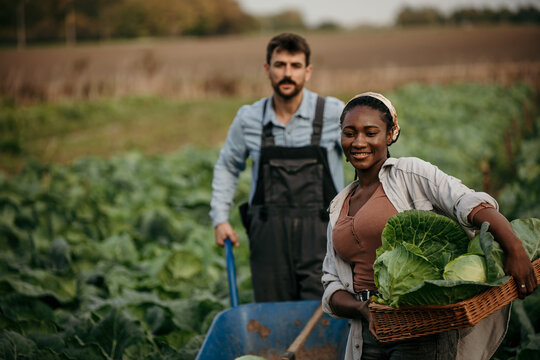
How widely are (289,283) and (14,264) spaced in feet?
9.01

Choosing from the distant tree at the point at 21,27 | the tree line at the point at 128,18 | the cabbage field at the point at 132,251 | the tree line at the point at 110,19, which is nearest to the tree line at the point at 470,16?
the tree line at the point at 128,18

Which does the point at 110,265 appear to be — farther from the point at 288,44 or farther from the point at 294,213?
the point at 288,44

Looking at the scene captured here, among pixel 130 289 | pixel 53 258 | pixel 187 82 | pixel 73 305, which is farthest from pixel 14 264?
pixel 187 82

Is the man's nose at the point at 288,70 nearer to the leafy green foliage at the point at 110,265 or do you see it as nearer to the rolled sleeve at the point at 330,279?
the rolled sleeve at the point at 330,279

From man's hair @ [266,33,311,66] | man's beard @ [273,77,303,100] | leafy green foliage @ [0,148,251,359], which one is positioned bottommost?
leafy green foliage @ [0,148,251,359]

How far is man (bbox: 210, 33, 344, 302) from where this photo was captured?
367 cm

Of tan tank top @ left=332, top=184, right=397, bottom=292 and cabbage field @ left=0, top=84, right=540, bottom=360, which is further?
cabbage field @ left=0, top=84, right=540, bottom=360

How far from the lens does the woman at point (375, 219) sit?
2203mm

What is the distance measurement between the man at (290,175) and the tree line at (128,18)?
50.3 metres

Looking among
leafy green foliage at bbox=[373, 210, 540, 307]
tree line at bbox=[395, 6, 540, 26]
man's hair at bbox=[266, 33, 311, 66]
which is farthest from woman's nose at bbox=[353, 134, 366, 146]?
tree line at bbox=[395, 6, 540, 26]

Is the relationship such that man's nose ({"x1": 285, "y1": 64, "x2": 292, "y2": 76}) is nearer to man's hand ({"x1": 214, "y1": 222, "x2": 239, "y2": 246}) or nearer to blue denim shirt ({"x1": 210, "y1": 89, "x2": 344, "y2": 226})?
blue denim shirt ({"x1": 210, "y1": 89, "x2": 344, "y2": 226})

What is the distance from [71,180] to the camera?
348 inches

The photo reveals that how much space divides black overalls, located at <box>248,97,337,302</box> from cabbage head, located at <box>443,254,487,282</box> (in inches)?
65.1

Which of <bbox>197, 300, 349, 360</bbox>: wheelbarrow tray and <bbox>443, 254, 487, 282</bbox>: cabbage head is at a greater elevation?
<bbox>443, 254, 487, 282</bbox>: cabbage head
